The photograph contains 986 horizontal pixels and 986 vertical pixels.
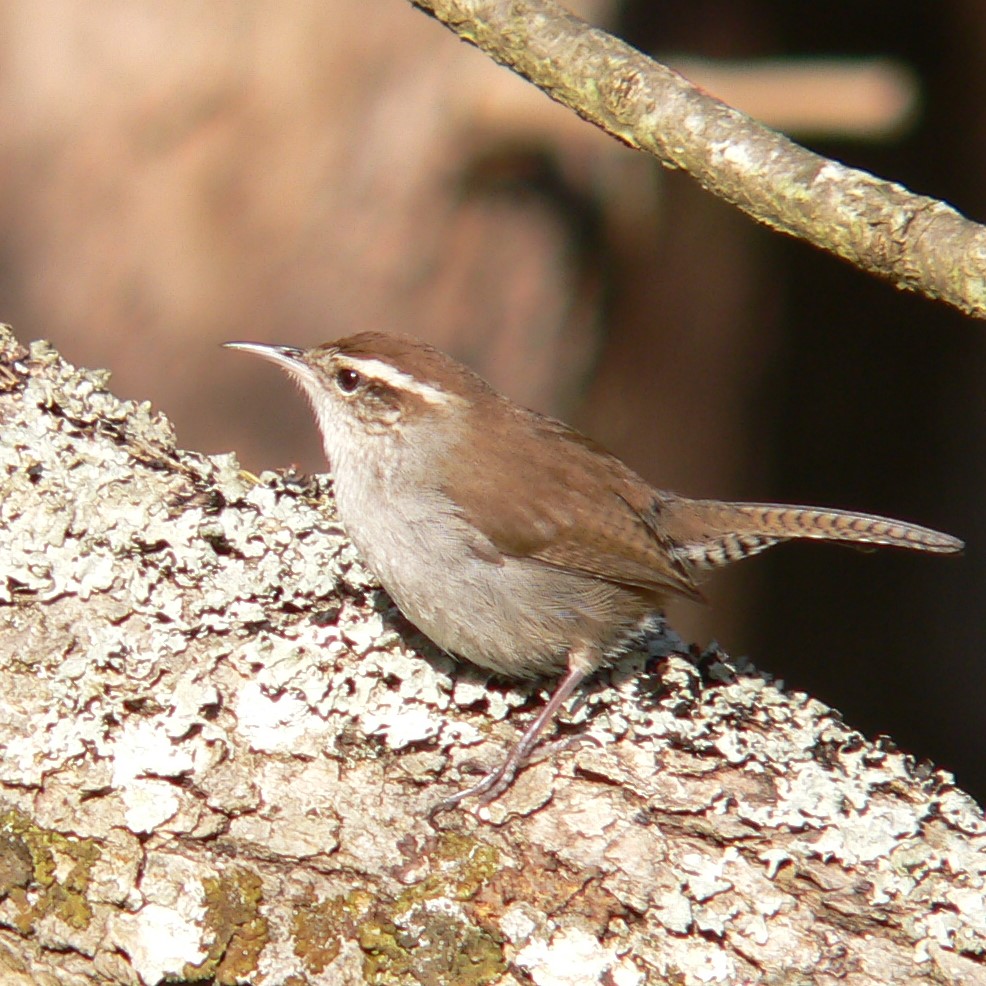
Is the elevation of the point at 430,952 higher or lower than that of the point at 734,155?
lower

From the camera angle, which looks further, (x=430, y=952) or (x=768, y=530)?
(x=768, y=530)

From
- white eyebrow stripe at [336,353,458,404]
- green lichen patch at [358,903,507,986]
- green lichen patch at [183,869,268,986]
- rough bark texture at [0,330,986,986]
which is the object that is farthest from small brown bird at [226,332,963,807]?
green lichen patch at [183,869,268,986]

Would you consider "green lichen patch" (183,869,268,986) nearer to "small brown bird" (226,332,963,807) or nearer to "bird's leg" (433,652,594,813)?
"bird's leg" (433,652,594,813)

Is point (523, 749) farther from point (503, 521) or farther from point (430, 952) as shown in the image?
point (503, 521)

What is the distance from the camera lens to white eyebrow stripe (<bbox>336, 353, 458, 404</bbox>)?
362 centimetres

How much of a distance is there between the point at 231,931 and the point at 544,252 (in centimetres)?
511

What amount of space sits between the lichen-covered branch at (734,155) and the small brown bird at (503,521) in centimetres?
96

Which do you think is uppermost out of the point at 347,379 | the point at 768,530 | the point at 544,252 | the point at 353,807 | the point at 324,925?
the point at 544,252

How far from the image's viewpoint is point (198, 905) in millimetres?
2604

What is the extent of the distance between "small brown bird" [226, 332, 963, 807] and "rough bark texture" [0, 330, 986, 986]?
16 cm

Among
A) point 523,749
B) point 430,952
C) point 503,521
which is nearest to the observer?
point 430,952

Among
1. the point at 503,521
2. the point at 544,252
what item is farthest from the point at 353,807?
the point at 544,252

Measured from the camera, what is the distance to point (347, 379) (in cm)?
371

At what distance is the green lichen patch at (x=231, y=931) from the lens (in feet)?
8.48
